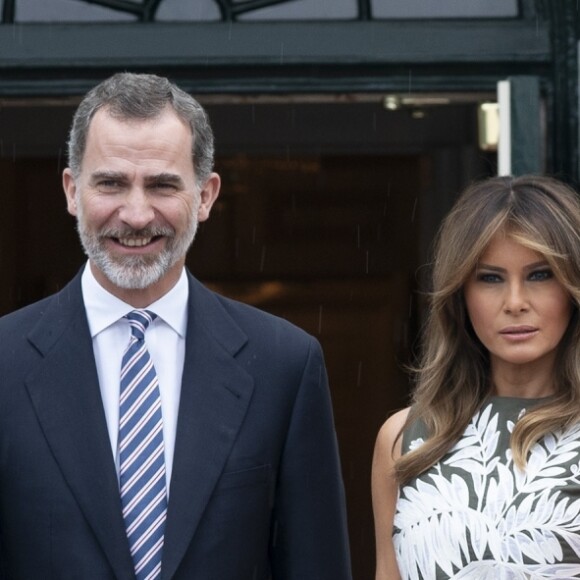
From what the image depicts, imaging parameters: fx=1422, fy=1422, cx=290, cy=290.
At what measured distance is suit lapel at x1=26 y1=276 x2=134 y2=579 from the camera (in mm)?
3080

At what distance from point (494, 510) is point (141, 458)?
2.57 feet

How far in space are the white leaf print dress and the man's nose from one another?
0.86m

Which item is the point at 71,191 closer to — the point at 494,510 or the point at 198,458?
the point at 198,458

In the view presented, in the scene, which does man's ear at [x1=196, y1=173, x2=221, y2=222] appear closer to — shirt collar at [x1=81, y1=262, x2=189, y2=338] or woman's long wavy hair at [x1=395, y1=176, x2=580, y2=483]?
shirt collar at [x1=81, y1=262, x2=189, y2=338]

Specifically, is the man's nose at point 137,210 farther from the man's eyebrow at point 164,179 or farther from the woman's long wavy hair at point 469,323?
the woman's long wavy hair at point 469,323

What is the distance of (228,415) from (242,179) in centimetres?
592

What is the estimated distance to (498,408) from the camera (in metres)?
3.28

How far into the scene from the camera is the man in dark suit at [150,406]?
3117 mm

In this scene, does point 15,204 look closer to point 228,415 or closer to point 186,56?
point 186,56

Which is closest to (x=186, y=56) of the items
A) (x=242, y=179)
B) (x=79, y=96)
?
(x=79, y=96)

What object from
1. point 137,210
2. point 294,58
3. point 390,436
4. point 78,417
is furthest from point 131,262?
point 294,58

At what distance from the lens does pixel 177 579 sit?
3.13 metres

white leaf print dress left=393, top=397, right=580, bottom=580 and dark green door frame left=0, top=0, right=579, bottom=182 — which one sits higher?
dark green door frame left=0, top=0, right=579, bottom=182

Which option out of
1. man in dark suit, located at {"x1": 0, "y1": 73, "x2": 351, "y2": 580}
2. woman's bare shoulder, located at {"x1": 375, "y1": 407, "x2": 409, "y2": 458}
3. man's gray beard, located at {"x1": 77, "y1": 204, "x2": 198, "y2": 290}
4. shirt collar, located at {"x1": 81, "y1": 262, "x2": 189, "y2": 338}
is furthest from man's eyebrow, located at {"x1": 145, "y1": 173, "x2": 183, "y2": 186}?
woman's bare shoulder, located at {"x1": 375, "y1": 407, "x2": 409, "y2": 458}
